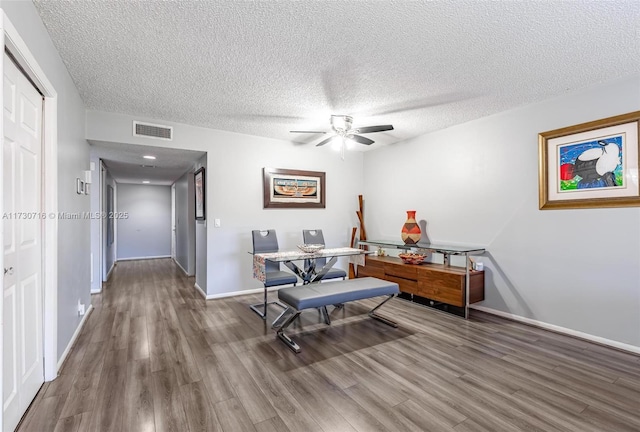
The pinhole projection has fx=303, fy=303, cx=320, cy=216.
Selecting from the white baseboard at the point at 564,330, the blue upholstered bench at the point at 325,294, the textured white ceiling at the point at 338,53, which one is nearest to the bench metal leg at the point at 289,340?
the blue upholstered bench at the point at 325,294

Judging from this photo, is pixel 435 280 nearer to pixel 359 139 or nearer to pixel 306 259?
pixel 306 259

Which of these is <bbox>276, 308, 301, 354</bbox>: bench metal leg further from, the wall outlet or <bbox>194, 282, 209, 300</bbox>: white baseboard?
the wall outlet

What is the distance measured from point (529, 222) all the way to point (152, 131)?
481 cm

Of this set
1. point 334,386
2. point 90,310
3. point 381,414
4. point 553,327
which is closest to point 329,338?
point 334,386

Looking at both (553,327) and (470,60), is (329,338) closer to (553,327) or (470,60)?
(553,327)

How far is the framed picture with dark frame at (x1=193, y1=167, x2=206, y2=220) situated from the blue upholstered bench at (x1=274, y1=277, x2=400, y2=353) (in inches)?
92.5

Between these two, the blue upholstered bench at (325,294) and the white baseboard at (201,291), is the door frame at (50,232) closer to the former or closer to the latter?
the blue upholstered bench at (325,294)

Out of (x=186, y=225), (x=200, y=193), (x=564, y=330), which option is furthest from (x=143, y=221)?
(x=564, y=330)

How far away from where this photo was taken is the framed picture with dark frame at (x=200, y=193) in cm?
473

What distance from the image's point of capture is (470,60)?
2.54 metres

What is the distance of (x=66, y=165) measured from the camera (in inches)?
105

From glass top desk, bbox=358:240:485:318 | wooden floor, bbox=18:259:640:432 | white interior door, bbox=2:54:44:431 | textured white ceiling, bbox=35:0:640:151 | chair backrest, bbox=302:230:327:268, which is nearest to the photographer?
white interior door, bbox=2:54:44:431

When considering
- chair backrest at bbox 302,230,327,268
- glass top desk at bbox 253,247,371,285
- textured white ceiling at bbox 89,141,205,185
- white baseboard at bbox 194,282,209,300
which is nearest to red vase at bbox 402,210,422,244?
glass top desk at bbox 253,247,371,285

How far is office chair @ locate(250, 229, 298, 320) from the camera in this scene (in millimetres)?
3727
